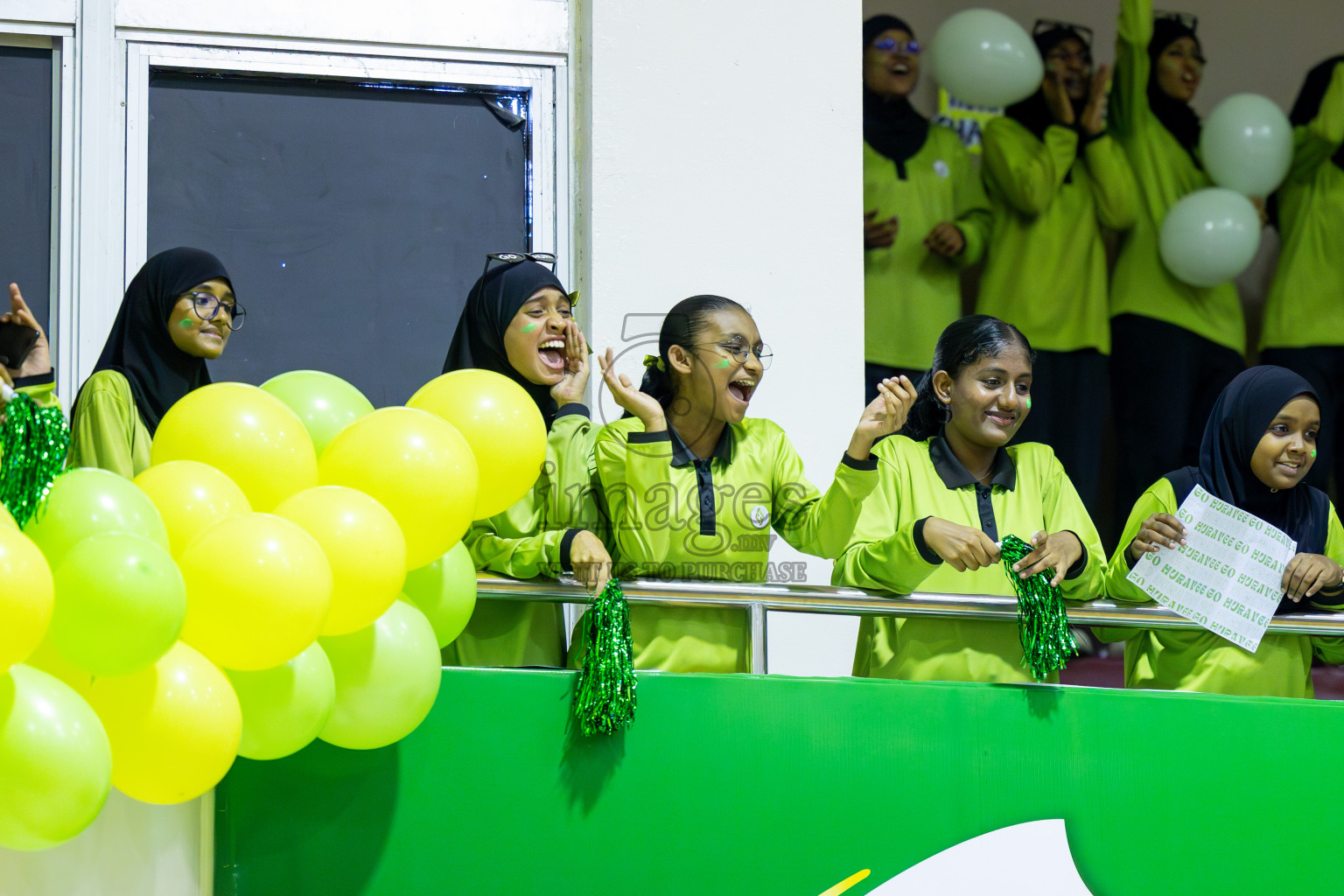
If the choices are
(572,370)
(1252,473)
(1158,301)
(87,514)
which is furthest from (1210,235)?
(87,514)

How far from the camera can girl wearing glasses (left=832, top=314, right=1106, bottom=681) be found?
279cm

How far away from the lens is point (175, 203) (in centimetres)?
385

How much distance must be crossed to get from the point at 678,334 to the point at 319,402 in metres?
0.89

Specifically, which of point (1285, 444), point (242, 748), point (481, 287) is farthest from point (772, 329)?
point (242, 748)

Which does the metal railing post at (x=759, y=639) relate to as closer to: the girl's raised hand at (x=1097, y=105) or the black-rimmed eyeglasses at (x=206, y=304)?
the black-rimmed eyeglasses at (x=206, y=304)

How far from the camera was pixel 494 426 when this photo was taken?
7.61 ft

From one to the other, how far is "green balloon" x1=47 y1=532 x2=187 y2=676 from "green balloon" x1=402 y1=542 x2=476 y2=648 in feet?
2.03

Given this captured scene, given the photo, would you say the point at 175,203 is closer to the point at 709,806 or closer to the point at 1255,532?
the point at 709,806

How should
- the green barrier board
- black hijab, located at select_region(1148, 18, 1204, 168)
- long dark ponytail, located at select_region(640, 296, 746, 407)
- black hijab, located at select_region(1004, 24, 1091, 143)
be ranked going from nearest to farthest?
the green barrier board
long dark ponytail, located at select_region(640, 296, 746, 407)
black hijab, located at select_region(1004, 24, 1091, 143)
black hijab, located at select_region(1148, 18, 1204, 168)

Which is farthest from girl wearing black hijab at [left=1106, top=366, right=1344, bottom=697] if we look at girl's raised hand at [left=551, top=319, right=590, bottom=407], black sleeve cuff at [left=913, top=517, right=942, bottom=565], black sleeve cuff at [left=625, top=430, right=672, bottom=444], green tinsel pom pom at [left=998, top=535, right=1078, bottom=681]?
girl's raised hand at [left=551, top=319, right=590, bottom=407]

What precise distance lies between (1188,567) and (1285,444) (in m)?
0.45

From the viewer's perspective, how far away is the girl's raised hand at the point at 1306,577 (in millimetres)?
2752

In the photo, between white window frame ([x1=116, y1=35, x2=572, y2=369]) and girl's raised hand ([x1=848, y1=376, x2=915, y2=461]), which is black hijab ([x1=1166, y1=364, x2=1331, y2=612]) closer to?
girl's raised hand ([x1=848, y1=376, x2=915, y2=461])

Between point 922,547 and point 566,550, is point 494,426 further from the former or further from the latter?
point 922,547
